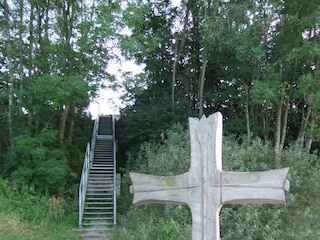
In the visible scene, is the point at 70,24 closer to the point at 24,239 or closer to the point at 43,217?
the point at 43,217

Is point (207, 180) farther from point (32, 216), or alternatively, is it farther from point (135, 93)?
point (135, 93)

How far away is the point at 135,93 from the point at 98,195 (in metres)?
3.90

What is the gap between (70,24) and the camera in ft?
41.7

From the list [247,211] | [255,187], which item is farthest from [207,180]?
[247,211]

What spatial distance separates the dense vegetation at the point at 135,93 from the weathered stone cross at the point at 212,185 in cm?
580

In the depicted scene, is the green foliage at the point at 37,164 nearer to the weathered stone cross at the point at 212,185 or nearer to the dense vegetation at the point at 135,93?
the dense vegetation at the point at 135,93

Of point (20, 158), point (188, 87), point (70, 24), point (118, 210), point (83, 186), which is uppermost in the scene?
point (70, 24)

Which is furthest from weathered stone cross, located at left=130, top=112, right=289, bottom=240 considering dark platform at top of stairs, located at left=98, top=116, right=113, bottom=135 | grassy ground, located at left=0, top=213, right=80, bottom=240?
dark platform at top of stairs, located at left=98, top=116, right=113, bottom=135

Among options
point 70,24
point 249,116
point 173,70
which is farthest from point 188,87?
point 70,24

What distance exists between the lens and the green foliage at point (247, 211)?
24.6 feet

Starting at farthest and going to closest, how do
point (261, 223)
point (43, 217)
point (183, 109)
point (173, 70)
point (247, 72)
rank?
point (173, 70), point (183, 109), point (247, 72), point (43, 217), point (261, 223)

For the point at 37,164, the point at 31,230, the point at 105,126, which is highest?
the point at 105,126

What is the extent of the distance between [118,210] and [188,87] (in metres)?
8.07

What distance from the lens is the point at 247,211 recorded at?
24.8 ft
